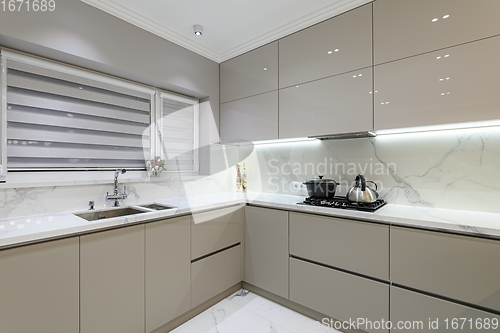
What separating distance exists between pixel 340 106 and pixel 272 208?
103 cm

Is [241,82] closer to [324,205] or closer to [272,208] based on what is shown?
[272,208]

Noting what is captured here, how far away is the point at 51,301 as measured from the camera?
4.09 feet

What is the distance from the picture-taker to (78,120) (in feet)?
6.49

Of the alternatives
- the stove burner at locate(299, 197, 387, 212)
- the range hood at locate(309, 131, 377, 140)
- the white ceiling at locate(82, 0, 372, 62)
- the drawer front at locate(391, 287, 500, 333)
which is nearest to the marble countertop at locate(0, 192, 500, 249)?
the stove burner at locate(299, 197, 387, 212)

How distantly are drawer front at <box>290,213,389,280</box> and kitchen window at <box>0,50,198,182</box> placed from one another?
1513 mm

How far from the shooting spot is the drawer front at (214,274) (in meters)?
1.93

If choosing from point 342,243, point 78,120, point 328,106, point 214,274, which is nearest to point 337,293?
point 342,243

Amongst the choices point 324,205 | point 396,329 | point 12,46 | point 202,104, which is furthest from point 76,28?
point 396,329

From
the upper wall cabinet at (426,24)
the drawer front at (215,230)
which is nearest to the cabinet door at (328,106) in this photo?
the upper wall cabinet at (426,24)

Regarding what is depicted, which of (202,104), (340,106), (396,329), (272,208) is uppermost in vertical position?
(202,104)

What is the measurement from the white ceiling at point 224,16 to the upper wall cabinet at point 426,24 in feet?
0.93

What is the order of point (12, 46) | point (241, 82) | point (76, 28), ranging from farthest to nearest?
point (241, 82)
point (76, 28)
point (12, 46)

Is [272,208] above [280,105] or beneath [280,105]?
beneath

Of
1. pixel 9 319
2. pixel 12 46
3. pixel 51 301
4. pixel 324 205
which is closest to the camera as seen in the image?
pixel 9 319
